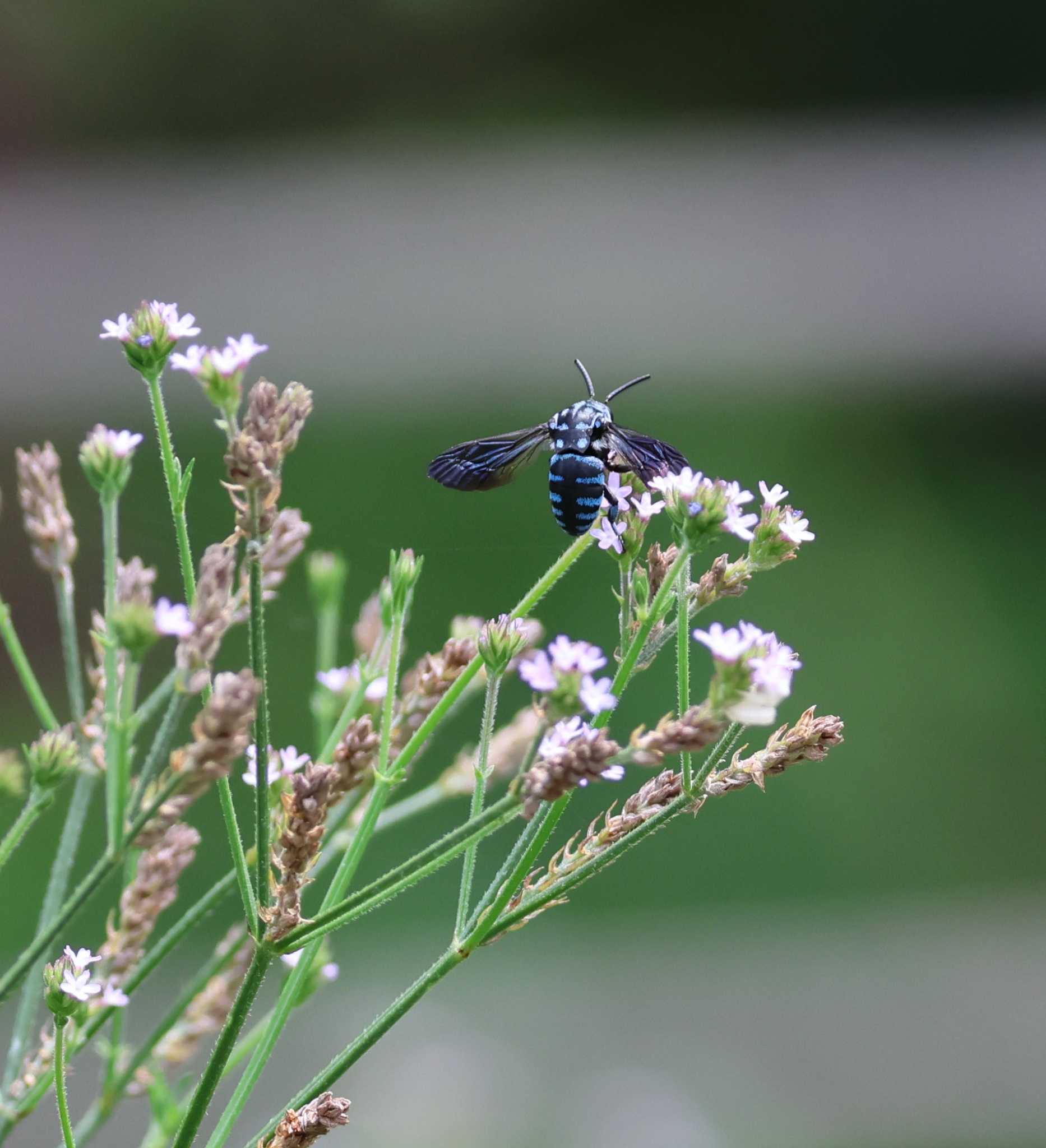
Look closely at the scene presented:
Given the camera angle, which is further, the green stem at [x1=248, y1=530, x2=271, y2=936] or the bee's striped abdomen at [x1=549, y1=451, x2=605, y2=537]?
the bee's striped abdomen at [x1=549, y1=451, x2=605, y2=537]

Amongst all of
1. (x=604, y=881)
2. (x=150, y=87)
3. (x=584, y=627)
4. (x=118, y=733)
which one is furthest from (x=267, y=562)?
(x=150, y=87)

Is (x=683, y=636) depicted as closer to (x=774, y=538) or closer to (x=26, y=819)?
(x=774, y=538)

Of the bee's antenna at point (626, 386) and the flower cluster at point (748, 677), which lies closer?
the flower cluster at point (748, 677)

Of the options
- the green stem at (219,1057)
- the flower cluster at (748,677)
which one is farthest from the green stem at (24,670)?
the flower cluster at (748,677)

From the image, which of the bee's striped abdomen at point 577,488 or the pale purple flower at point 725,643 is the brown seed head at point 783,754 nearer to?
the pale purple flower at point 725,643

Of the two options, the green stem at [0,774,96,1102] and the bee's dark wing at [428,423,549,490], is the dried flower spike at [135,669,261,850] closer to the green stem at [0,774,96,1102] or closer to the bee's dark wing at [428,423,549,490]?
the green stem at [0,774,96,1102]

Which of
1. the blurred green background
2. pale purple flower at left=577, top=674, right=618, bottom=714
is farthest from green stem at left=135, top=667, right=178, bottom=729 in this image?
the blurred green background
